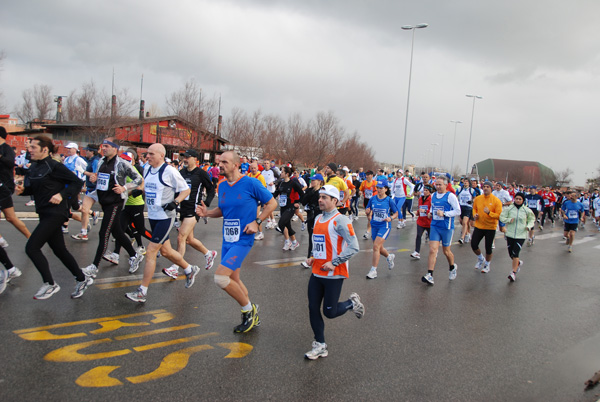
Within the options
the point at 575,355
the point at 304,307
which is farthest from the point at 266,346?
the point at 575,355

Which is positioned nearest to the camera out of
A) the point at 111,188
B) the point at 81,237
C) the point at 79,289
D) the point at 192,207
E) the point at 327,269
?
the point at 327,269

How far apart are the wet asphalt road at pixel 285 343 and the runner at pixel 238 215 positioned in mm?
388

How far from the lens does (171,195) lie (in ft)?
19.8

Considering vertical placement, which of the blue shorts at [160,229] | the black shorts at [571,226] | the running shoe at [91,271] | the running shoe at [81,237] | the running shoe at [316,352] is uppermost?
the blue shorts at [160,229]

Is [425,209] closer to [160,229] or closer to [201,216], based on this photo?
[201,216]

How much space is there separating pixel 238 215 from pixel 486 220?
6643mm

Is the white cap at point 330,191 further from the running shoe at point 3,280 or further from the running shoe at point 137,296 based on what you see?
the running shoe at point 3,280

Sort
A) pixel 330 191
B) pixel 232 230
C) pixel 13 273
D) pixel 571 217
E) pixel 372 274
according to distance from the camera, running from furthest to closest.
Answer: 1. pixel 571 217
2. pixel 372 274
3. pixel 13 273
4. pixel 232 230
5. pixel 330 191

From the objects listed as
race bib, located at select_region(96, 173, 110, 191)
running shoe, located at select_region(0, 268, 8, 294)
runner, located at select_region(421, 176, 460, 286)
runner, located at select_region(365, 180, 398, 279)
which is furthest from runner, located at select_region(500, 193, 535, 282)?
running shoe, located at select_region(0, 268, 8, 294)

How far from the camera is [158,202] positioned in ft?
19.4

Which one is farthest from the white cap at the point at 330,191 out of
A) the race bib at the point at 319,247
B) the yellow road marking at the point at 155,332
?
the yellow road marking at the point at 155,332

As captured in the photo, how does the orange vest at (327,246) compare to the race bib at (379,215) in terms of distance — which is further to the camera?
the race bib at (379,215)

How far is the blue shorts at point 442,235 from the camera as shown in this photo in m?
8.42

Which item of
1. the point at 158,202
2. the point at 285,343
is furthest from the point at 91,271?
the point at 285,343
